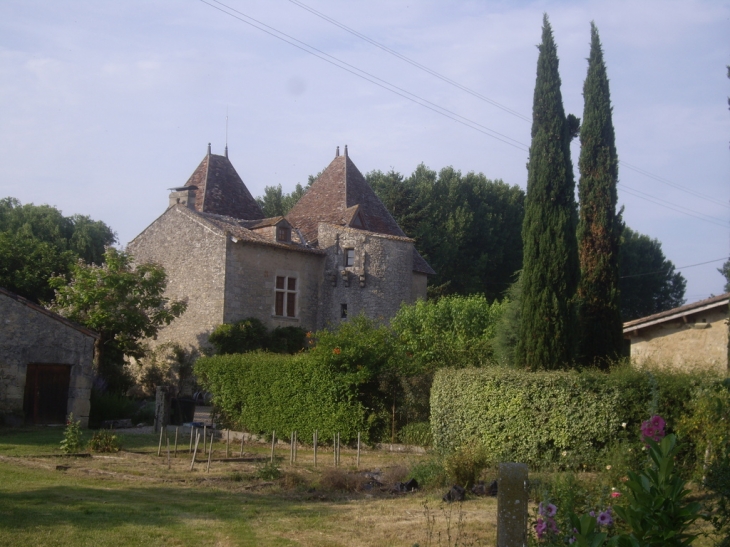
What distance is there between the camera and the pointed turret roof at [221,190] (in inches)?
1273

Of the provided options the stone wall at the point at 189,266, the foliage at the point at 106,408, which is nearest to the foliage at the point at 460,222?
the stone wall at the point at 189,266

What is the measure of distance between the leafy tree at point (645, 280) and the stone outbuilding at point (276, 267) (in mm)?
18999

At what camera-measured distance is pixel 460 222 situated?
41656 mm

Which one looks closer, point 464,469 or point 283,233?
point 464,469

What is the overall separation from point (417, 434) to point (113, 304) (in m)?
13.1

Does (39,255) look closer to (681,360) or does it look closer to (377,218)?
(377,218)

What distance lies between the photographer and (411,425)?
56.0 feet

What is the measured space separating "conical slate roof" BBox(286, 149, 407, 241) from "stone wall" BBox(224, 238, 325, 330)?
1.85 metres

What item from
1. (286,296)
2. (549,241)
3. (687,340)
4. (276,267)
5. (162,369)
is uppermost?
(276,267)

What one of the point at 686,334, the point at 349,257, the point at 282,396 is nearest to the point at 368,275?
the point at 349,257

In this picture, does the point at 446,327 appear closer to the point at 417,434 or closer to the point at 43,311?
the point at 417,434

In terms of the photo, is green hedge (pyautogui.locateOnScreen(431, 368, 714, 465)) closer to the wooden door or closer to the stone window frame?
the wooden door

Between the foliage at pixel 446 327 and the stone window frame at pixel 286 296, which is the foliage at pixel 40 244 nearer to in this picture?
the stone window frame at pixel 286 296

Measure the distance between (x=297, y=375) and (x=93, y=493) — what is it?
862 cm
